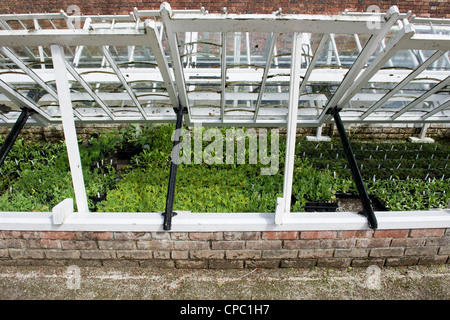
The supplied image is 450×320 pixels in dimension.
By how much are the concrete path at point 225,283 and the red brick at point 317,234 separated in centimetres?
39

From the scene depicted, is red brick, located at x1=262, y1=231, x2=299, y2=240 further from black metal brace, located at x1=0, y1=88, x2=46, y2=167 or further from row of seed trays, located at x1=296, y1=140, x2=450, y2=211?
black metal brace, located at x1=0, y1=88, x2=46, y2=167

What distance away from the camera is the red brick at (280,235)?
7.79 ft

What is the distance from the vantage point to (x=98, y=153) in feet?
12.9

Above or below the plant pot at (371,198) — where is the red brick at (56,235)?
below

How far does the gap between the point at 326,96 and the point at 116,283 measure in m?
2.83

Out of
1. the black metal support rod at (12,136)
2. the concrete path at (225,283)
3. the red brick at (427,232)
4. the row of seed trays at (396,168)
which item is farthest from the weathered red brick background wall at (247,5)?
the concrete path at (225,283)

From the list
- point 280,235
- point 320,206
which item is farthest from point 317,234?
point 320,206

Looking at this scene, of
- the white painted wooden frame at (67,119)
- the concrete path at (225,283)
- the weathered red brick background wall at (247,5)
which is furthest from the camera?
the weathered red brick background wall at (247,5)

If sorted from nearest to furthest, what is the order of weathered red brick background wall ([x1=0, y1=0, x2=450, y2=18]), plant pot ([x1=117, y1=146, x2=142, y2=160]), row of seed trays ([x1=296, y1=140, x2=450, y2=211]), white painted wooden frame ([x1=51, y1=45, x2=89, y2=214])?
white painted wooden frame ([x1=51, y1=45, x2=89, y2=214]) → row of seed trays ([x1=296, y1=140, x2=450, y2=211]) → plant pot ([x1=117, y1=146, x2=142, y2=160]) → weathered red brick background wall ([x1=0, y1=0, x2=450, y2=18])

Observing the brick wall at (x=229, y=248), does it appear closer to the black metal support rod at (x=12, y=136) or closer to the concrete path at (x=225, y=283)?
the concrete path at (x=225, y=283)

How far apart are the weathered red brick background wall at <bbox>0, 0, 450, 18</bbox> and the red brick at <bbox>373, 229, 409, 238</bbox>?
502 cm

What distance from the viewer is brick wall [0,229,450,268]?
2.40 meters

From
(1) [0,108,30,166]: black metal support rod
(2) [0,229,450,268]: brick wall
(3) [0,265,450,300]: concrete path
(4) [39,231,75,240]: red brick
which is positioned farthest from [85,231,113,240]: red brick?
(1) [0,108,30,166]: black metal support rod

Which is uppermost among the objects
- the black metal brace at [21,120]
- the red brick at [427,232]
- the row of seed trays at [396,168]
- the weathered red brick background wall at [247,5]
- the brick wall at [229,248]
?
the weathered red brick background wall at [247,5]
